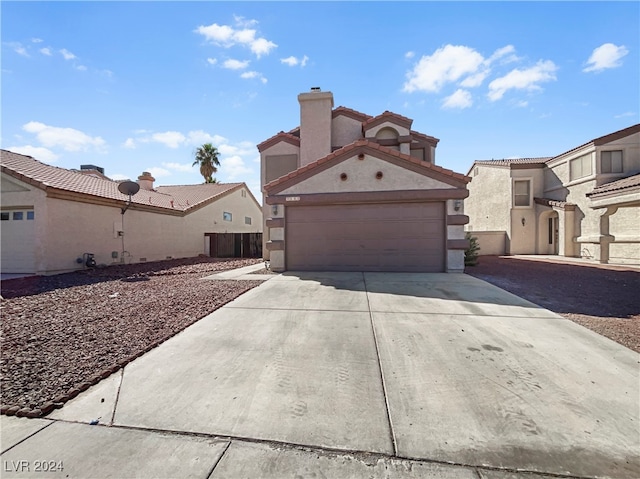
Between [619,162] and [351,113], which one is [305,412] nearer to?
[351,113]

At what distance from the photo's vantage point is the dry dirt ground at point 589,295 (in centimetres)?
493

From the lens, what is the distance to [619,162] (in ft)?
52.9

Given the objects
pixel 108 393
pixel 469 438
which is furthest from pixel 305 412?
pixel 108 393

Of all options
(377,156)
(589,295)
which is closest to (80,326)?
(377,156)

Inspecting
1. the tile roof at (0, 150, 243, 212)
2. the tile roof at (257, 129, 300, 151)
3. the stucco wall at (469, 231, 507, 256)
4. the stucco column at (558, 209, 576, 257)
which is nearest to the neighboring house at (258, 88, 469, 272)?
the tile roof at (257, 129, 300, 151)

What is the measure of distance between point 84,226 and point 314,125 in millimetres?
11749

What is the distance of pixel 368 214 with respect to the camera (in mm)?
10477

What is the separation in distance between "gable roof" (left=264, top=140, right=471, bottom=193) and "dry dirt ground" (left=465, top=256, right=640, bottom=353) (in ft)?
12.1

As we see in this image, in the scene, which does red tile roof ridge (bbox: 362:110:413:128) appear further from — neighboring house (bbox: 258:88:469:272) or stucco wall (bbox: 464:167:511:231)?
stucco wall (bbox: 464:167:511:231)

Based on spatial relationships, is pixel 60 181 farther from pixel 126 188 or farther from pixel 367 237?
pixel 367 237

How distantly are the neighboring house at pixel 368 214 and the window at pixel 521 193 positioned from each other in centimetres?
1284

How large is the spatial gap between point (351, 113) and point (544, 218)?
49.6ft

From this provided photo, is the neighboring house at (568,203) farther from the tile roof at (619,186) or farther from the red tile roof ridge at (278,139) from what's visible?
the red tile roof ridge at (278,139)

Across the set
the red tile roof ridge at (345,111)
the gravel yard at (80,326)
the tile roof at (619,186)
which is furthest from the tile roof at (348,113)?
the tile roof at (619,186)
